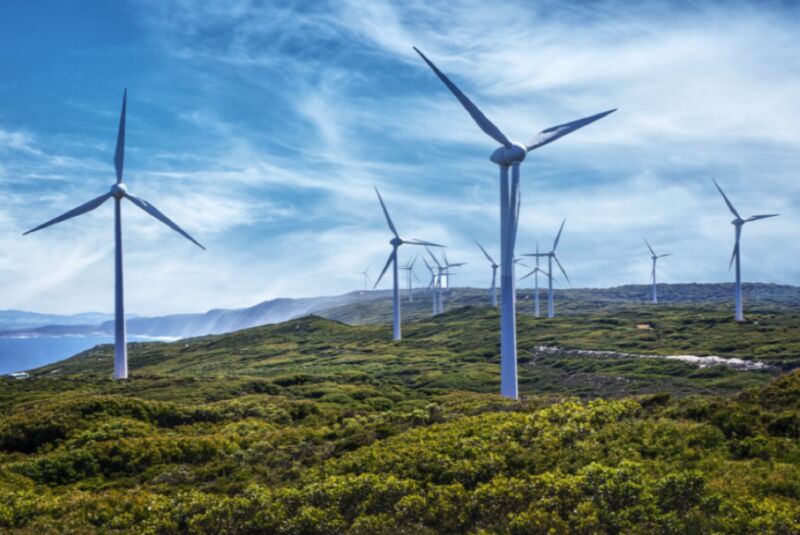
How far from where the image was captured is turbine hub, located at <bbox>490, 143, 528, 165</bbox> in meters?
58.0

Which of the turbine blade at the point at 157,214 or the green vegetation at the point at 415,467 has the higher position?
the turbine blade at the point at 157,214

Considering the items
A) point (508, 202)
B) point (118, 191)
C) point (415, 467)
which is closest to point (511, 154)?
point (508, 202)

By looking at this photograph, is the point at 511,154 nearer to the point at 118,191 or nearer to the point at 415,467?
the point at 415,467

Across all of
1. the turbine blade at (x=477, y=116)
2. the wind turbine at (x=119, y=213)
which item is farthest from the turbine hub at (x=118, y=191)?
the turbine blade at (x=477, y=116)

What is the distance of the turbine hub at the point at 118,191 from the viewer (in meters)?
85.9

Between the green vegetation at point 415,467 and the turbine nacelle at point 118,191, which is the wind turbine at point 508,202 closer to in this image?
the green vegetation at point 415,467

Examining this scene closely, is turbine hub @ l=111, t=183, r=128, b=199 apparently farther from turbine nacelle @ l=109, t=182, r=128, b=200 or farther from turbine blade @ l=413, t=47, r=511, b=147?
turbine blade @ l=413, t=47, r=511, b=147

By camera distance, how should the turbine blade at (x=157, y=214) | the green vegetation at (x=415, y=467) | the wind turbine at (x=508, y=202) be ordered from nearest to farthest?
the green vegetation at (x=415, y=467), the wind turbine at (x=508, y=202), the turbine blade at (x=157, y=214)

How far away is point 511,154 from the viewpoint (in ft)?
191

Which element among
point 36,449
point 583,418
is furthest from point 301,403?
point 583,418

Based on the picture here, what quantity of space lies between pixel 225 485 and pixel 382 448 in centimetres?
689

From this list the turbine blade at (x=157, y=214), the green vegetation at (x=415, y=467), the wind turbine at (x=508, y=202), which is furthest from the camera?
the turbine blade at (x=157, y=214)

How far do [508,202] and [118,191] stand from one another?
5375 centimetres

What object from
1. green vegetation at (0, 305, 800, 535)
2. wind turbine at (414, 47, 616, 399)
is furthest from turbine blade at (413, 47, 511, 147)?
green vegetation at (0, 305, 800, 535)
